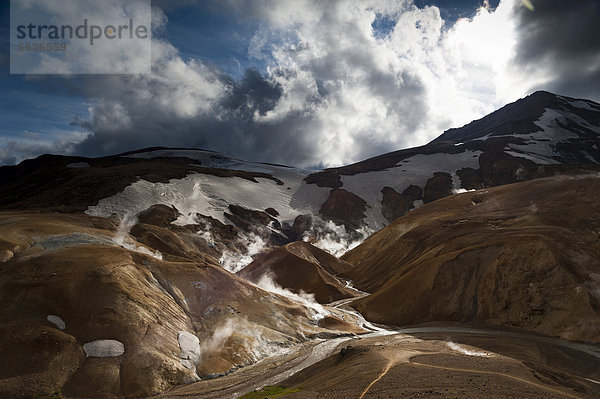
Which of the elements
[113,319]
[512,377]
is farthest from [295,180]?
[512,377]

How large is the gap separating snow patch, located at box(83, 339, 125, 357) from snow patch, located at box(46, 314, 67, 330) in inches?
80.8

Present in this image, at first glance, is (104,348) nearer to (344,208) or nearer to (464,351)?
(464,351)

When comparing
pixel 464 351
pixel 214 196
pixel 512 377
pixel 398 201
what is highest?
pixel 214 196

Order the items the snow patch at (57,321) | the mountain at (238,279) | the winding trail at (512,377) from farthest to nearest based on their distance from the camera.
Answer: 1. the snow patch at (57,321)
2. the mountain at (238,279)
3. the winding trail at (512,377)

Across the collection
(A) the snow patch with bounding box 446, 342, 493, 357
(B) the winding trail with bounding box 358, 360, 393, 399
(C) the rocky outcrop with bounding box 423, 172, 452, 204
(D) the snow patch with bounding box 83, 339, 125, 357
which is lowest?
(A) the snow patch with bounding box 446, 342, 493, 357

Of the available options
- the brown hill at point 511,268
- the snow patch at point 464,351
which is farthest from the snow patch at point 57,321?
the brown hill at point 511,268

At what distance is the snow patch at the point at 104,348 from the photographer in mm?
22781

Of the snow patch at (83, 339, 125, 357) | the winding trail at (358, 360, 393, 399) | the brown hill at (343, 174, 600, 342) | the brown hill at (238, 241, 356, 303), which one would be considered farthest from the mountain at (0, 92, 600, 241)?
the winding trail at (358, 360, 393, 399)

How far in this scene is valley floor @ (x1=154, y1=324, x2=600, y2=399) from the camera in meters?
17.9

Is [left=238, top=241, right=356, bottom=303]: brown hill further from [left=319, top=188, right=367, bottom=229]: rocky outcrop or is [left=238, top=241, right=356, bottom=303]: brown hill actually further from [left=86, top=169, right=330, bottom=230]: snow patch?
[left=319, top=188, right=367, bottom=229]: rocky outcrop

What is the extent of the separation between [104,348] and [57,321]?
3606mm

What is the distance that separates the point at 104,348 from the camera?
23.2m

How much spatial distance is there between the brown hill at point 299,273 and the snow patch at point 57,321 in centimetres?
3672

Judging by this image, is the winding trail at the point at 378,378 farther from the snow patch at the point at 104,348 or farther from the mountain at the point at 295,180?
the mountain at the point at 295,180
